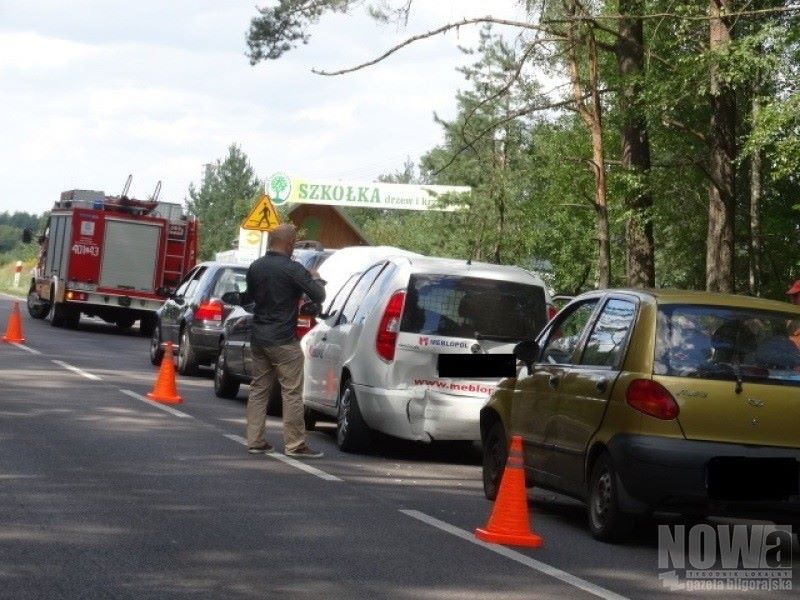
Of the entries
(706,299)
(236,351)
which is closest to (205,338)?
(236,351)

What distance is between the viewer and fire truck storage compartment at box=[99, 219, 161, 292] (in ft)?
129

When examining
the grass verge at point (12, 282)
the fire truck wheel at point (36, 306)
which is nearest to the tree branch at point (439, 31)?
the fire truck wheel at point (36, 306)

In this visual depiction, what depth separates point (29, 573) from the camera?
818cm

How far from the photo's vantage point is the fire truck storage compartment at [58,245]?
39.5 m

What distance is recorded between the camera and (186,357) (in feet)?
83.8

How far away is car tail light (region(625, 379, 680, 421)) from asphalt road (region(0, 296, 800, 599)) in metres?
0.83

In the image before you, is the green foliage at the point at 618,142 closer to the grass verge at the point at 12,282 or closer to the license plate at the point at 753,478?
the license plate at the point at 753,478

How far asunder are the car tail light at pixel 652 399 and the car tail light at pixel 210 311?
14.9 metres

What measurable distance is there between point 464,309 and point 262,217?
18.8 m

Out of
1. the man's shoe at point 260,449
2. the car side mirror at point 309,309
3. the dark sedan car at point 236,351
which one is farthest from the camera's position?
the dark sedan car at point 236,351

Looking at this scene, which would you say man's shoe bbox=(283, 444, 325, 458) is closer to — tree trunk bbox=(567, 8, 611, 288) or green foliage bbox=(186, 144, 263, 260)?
tree trunk bbox=(567, 8, 611, 288)

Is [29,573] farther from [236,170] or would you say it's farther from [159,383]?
[236,170]

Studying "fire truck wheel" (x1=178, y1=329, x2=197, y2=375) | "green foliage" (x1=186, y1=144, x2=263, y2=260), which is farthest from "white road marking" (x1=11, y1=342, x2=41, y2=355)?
"green foliage" (x1=186, y1=144, x2=263, y2=260)

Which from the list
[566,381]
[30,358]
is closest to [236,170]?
[30,358]
